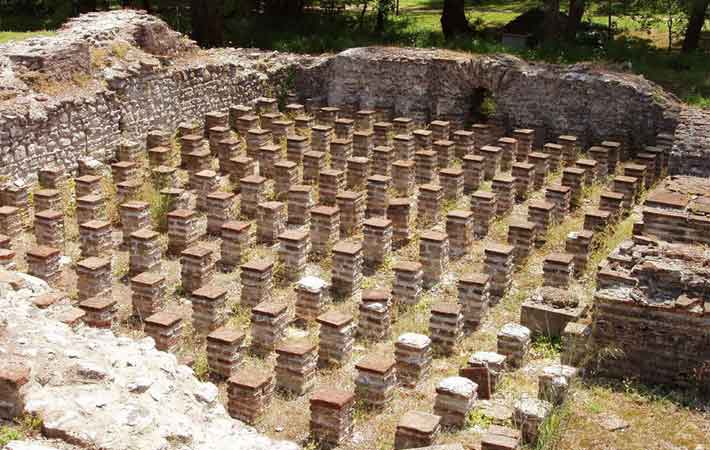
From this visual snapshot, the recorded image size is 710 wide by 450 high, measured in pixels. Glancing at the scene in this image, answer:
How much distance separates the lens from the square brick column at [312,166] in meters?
14.4

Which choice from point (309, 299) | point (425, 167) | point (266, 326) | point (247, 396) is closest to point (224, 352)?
point (266, 326)

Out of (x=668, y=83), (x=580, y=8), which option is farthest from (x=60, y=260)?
(x=580, y=8)

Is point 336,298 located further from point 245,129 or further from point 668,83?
point 668,83

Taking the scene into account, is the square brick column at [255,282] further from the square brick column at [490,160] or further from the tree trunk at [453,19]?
the tree trunk at [453,19]

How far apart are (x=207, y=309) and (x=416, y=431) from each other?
10.7 ft

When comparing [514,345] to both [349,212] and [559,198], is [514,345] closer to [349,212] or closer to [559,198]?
[349,212]

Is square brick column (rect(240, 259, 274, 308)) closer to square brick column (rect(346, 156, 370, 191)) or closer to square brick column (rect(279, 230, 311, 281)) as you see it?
square brick column (rect(279, 230, 311, 281))

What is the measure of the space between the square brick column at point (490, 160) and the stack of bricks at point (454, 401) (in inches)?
287

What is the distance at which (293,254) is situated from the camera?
444 inches

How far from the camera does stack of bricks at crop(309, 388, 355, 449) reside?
7867mm

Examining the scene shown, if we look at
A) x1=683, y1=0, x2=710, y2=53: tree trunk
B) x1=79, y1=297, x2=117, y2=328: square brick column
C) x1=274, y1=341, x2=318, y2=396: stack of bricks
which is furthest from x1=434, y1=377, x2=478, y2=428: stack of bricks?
x1=683, y1=0, x2=710, y2=53: tree trunk

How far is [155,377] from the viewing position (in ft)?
21.1

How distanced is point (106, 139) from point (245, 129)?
2713 millimetres

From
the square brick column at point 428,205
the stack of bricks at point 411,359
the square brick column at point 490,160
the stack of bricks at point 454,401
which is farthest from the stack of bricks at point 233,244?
the square brick column at point 490,160
